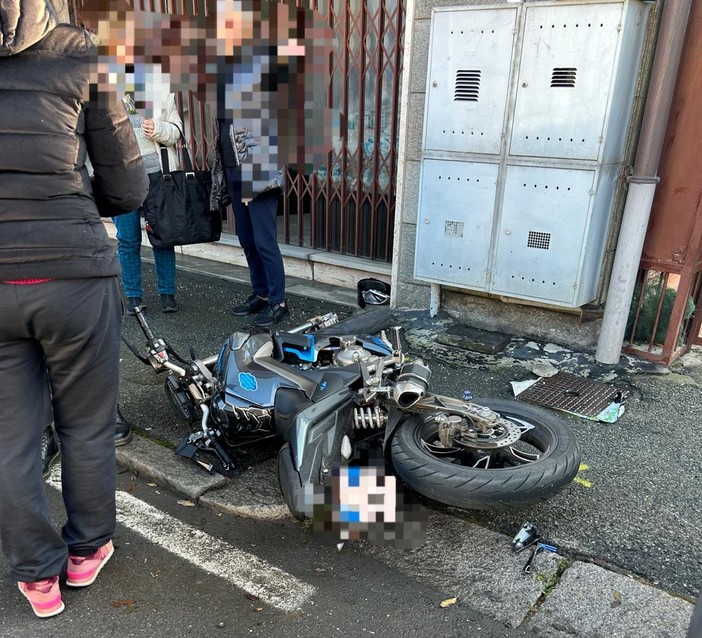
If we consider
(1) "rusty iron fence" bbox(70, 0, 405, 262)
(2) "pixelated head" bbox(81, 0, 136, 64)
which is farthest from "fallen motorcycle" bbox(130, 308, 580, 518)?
(1) "rusty iron fence" bbox(70, 0, 405, 262)

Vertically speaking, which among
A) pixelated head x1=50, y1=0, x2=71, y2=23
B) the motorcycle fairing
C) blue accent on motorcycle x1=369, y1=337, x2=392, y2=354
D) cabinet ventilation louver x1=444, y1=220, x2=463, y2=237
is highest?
pixelated head x1=50, y1=0, x2=71, y2=23

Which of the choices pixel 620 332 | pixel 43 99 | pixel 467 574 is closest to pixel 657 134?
pixel 620 332

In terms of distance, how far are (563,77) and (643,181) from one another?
0.80 meters

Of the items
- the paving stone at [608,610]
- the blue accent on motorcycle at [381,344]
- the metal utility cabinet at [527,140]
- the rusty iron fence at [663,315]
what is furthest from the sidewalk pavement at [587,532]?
the metal utility cabinet at [527,140]

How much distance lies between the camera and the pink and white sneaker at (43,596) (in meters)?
2.29

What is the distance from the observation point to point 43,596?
2.29 metres

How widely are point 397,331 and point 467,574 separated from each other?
116cm

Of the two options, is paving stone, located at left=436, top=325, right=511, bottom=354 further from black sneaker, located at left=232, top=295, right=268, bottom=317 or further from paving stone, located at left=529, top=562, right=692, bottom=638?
paving stone, located at left=529, top=562, right=692, bottom=638

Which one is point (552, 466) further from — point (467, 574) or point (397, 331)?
point (397, 331)

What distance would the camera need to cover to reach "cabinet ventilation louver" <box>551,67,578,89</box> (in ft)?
13.3

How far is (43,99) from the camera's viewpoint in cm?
192

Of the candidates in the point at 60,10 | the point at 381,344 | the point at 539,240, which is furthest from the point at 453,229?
the point at 60,10

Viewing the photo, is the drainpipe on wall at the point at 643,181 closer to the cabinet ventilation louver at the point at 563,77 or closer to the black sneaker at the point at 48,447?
the cabinet ventilation louver at the point at 563,77

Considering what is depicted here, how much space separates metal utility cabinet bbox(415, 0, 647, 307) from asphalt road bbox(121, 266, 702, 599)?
2.25 ft
